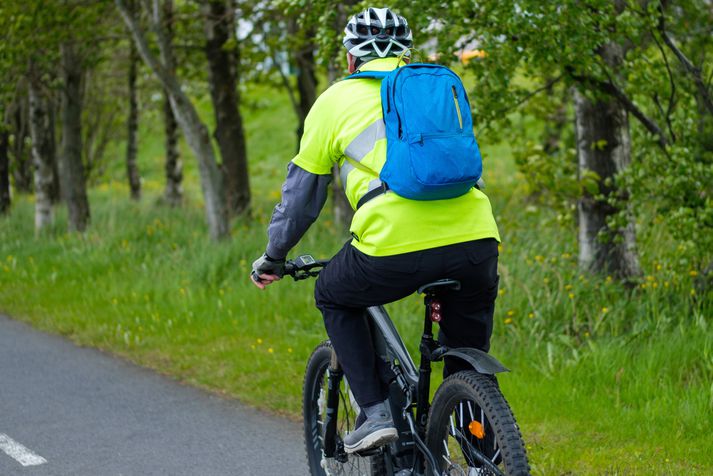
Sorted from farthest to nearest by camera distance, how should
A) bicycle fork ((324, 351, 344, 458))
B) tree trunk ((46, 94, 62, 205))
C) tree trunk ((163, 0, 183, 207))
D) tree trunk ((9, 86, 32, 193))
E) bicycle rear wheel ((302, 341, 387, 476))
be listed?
tree trunk ((9, 86, 32, 193)), tree trunk ((46, 94, 62, 205)), tree trunk ((163, 0, 183, 207)), bicycle rear wheel ((302, 341, 387, 476)), bicycle fork ((324, 351, 344, 458))

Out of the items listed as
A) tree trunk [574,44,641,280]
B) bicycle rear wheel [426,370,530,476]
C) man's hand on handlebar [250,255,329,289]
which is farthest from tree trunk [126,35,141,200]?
bicycle rear wheel [426,370,530,476]

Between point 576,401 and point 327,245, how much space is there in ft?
17.9

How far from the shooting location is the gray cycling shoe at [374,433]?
3744 millimetres

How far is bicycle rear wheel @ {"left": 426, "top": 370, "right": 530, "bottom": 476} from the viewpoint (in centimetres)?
321

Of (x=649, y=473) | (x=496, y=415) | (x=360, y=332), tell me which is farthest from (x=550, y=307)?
(x=496, y=415)

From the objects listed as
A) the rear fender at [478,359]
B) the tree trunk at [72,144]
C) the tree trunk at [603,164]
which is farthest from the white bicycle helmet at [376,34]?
the tree trunk at [72,144]

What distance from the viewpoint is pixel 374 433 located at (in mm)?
3756

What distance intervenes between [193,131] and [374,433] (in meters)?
9.18

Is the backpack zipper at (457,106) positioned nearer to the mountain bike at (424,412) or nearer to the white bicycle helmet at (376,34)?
the white bicycle helmet at (376,34)

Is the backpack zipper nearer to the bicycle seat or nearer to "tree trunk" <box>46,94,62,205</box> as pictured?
the bicycle seat

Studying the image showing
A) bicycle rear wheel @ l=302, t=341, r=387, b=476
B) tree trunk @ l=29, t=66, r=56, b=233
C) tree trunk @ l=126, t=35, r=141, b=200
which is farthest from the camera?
tree trunk @ l=126, t=35, r=141, b=200

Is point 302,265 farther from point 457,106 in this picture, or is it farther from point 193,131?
point 193,131

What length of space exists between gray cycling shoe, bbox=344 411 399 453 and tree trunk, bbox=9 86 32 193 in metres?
20.4

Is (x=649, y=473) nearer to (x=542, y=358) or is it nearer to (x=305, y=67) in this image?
(x=542, y=358)
